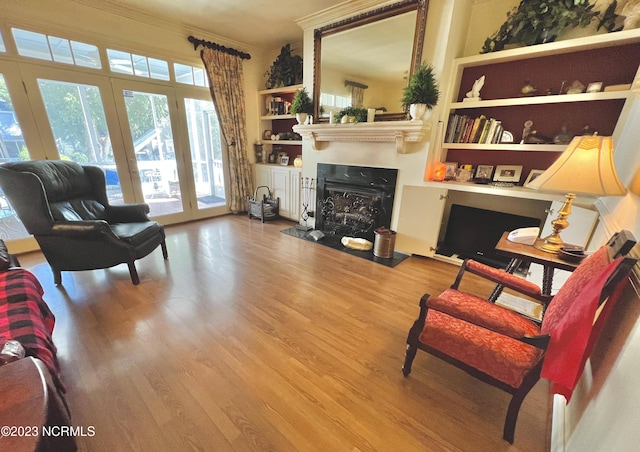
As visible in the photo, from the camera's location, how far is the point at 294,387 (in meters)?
1.40

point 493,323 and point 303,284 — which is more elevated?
point 493,323

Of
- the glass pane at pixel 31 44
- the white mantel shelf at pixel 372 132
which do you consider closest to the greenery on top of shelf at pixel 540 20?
the white mantel shelf at pixel 372 132

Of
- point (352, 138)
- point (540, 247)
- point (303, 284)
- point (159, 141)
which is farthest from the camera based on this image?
point (159, 141)

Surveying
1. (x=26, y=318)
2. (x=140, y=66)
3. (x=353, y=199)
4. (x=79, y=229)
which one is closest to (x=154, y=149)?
(x=140, y=66)

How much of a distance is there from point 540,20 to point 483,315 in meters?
2.54

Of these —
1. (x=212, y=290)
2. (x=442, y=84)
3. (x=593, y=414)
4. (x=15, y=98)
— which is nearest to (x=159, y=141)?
(x=15, y=98)

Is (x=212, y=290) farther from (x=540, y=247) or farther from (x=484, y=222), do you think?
(x=484, y=222)

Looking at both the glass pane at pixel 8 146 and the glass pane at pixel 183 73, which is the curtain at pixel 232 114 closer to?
the glass pane at pixel 183 73

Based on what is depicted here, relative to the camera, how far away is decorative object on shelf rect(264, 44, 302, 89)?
3.93 m

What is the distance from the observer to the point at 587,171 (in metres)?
1.28

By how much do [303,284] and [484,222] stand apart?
2078 millimetres

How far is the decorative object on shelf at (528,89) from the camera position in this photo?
7.59ft

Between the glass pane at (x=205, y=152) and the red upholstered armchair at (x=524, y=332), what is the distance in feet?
13.4

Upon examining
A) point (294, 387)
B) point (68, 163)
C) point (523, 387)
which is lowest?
point (294, 387)
